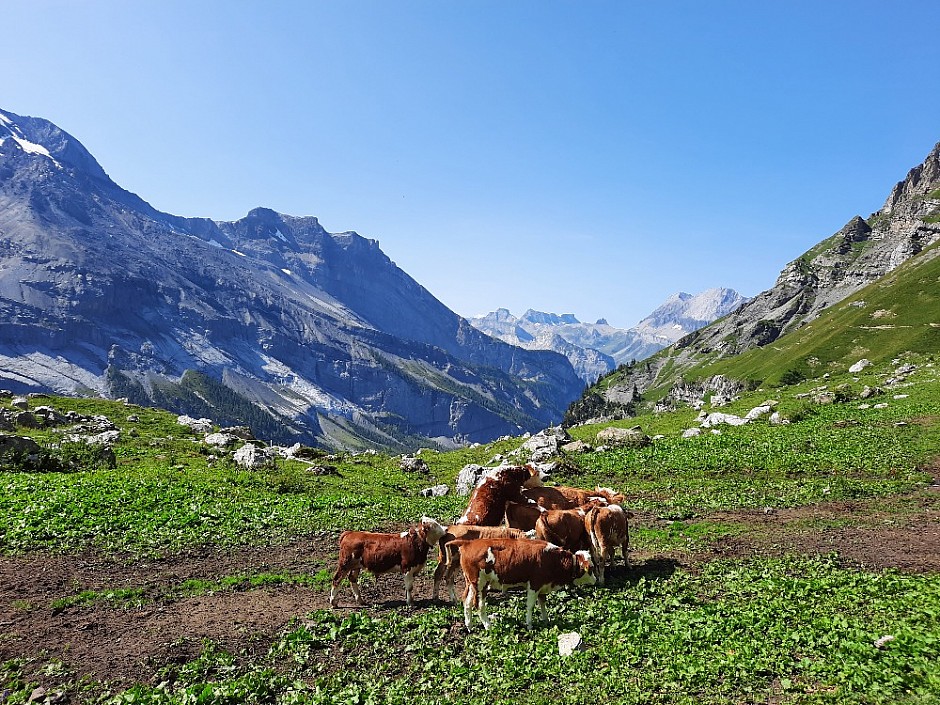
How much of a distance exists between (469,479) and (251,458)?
55.2 feet

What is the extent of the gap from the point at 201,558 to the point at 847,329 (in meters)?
144

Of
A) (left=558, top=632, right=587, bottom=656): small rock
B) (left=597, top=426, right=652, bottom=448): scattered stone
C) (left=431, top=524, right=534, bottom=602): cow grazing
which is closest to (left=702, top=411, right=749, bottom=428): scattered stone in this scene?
(left=597, top=426, right=652, bottom=448): scattered stone

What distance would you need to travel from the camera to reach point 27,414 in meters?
45.6

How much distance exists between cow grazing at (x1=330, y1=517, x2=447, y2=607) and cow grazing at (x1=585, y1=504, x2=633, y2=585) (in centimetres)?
Answer: 535

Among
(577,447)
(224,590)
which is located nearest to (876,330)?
(577,447)

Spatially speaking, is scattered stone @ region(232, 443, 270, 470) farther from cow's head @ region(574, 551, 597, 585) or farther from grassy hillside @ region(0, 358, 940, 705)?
cow's head @ region(574, 551, 597, 585)

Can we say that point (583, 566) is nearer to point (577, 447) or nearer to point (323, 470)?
point (577, 447)

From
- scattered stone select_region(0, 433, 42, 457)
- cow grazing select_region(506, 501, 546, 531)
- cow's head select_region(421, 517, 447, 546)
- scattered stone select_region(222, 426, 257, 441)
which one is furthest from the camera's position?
scattered stone select_region(222, 426, 257, 441)

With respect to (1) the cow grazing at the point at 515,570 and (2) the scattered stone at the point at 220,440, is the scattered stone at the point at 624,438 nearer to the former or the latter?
(1) the cow grazing at the point at 515,570

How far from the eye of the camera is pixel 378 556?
51.9ft

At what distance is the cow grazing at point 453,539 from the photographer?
15.8m

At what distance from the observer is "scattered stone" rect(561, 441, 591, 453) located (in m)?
40.9

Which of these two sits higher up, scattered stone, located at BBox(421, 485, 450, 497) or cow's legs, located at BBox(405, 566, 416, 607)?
cow's legs, located at BBox(405, 566, 416, 607)

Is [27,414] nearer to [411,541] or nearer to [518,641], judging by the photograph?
[411,541]
